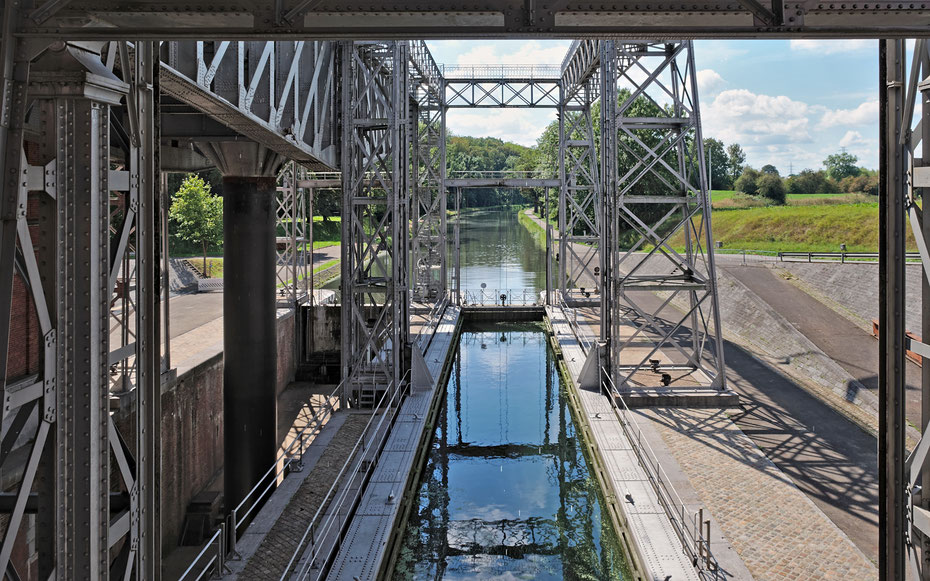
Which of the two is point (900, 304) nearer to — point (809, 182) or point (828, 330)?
point (828, 330)

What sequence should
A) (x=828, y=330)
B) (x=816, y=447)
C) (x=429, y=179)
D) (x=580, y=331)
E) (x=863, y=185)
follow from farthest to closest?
(x=863, y=185) → (x=429, y=179) → (x=580, y=331) → (x=828, y=330) → (x=816, y=447)

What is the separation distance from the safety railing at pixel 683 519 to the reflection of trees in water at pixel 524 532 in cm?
118

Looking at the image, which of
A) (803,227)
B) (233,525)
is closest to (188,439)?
(233,525)

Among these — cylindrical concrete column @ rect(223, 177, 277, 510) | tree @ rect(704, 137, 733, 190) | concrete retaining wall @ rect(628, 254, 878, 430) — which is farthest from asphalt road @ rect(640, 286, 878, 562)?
tree @ rect(704, 137, 733, 190)

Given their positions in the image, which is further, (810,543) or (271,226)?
(271,226)

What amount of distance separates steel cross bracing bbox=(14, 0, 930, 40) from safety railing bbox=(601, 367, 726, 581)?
6.30 meters

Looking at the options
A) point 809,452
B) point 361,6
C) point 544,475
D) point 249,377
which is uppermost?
point 361,6

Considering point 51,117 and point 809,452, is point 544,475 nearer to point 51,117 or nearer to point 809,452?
point 809,452

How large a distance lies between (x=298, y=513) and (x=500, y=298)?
2664 cm

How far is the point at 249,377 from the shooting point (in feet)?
51.3

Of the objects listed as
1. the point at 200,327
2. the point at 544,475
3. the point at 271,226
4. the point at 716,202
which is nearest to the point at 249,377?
the point at 271,226

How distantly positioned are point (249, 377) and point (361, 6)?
11.8m

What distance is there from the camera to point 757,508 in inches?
460

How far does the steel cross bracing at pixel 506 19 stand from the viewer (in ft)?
17.1
